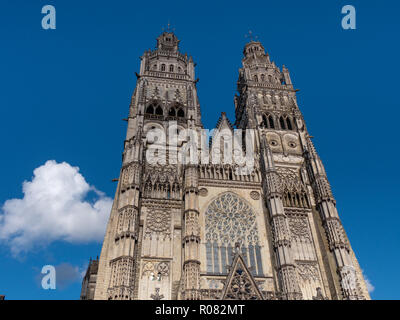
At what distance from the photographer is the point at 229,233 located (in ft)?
92.5

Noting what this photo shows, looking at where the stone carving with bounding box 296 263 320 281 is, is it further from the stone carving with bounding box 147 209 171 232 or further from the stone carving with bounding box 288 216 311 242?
the stone carving with bounding box 147 209 171 232

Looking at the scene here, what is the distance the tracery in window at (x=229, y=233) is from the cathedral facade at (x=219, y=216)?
80mm

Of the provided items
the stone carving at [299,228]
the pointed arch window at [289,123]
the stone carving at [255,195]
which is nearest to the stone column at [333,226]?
the stone carving at [299,228]

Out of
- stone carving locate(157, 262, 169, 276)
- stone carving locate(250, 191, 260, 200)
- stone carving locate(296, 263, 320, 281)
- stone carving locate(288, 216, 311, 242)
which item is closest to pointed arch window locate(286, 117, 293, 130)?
stone carving locate(250, 191, 260, 200)

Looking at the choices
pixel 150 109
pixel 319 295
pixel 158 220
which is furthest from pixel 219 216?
pixel 150 109

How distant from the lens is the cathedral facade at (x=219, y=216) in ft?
80.3

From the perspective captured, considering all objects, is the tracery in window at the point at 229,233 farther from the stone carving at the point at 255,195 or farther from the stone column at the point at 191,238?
the stone column at the point at 191,238

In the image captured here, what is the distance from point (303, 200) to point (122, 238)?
51.8 feet

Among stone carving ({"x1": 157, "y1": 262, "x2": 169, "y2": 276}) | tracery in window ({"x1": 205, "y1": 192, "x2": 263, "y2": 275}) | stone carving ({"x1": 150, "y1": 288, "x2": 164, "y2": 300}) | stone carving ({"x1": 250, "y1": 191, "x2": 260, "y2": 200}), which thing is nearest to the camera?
stone carving ({"x1": 150, "y1": 288, "x2": 164, "y2": 300})

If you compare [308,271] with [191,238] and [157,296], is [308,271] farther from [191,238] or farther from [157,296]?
[157,296]

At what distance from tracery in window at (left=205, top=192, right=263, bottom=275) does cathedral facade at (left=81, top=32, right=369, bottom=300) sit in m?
0.08

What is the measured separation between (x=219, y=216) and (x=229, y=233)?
5.44ft

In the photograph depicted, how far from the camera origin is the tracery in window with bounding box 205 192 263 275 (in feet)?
87.5
